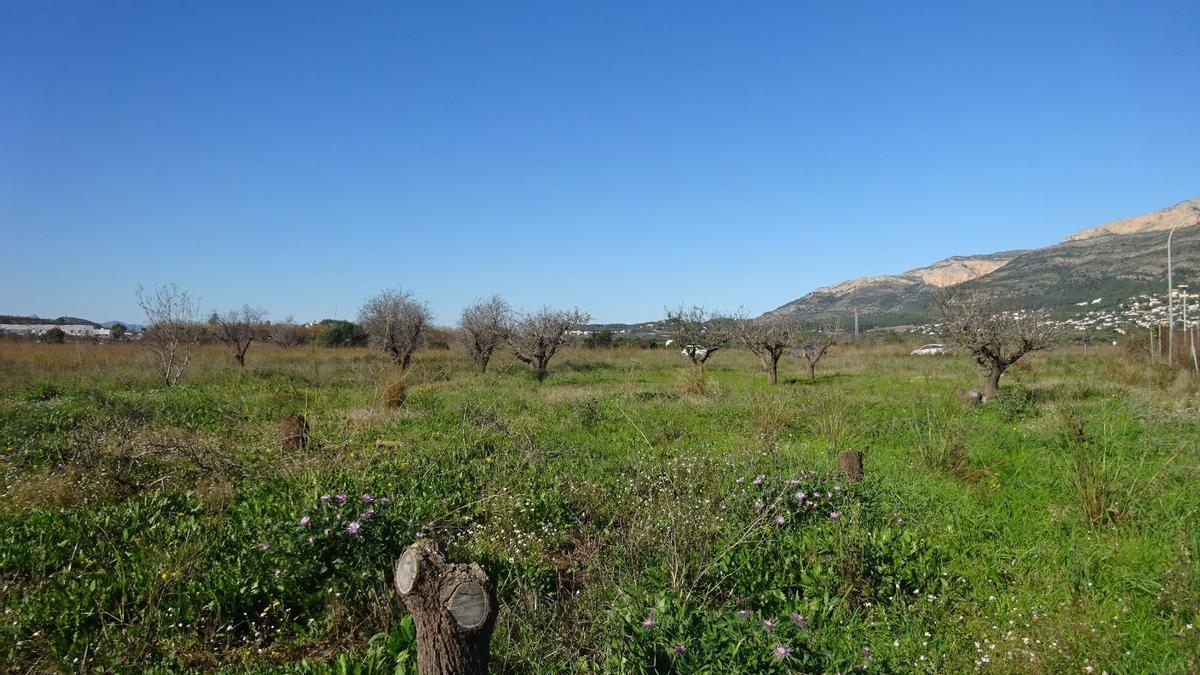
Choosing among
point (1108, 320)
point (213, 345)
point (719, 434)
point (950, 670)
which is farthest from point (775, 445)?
point (1108, 320)

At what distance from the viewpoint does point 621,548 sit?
399cm

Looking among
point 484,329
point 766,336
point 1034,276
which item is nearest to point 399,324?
point 484,329

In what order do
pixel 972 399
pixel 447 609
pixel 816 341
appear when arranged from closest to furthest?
pixel 447 609 → pixel 972 399 → pixel 816 341

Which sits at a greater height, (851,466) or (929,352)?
(929,352)

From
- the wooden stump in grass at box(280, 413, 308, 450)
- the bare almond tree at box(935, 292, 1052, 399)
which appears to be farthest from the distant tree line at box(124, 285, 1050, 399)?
the wooden stump in grass at box(280, 413, 308, 450)

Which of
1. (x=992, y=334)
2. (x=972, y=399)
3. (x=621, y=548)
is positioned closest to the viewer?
(x=621, y=548)

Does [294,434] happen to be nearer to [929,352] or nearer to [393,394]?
[393,394]

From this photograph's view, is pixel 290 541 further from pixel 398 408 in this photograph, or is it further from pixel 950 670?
pixel 398 408

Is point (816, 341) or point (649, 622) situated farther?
point (816, 341)

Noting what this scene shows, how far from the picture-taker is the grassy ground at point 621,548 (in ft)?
9.98

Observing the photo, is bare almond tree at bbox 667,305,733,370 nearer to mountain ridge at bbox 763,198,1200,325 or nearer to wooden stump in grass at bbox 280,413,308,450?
mountain ridge at bbox 763,198,1200,325

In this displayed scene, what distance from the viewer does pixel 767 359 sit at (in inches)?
902

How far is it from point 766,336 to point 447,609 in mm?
20710

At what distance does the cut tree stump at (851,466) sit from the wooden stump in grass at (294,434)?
5538mm
